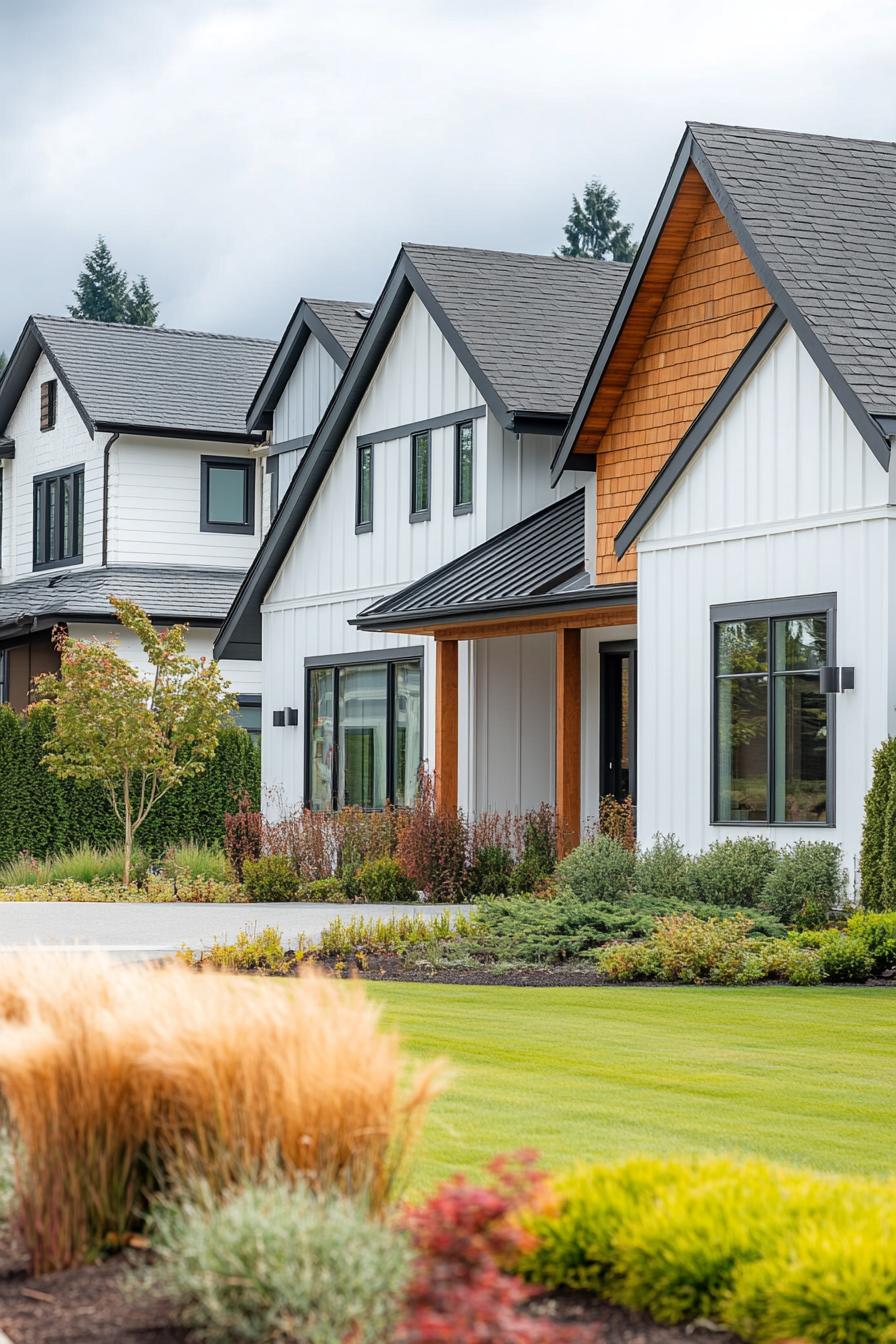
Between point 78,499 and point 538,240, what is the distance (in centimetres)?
5248

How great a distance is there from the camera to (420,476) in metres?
24.2

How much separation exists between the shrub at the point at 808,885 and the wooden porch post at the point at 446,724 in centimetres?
700

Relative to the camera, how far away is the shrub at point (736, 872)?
15.9 metres

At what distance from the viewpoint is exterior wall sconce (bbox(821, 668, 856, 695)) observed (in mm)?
15477

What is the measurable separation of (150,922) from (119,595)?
15768 millimetres

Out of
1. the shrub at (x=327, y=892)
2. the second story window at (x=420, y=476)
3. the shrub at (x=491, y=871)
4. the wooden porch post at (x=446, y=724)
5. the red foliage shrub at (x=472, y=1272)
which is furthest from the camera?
the second story window at (x=420, y=476)

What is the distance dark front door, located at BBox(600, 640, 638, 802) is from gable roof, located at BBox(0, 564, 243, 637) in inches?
469

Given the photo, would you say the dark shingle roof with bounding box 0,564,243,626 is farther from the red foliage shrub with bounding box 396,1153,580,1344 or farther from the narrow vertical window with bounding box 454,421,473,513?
the red foliage shrub with bounding box 396,1153,580,1344

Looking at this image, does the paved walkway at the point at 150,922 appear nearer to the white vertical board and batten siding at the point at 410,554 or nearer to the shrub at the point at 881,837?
the white vertical board and batten siding at the point at 410,554

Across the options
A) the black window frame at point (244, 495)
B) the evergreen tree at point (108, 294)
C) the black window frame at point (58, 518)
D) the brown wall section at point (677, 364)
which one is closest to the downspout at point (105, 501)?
the black window frame at point (58, 518)

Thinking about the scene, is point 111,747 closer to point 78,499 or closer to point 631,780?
point 631,780

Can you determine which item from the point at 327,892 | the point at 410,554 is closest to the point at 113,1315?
the point at 327,892

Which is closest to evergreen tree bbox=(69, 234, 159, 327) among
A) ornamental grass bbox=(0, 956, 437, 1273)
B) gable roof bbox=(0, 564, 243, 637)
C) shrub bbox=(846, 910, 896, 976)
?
gable roof bbox=(0, 564, 243, 637)

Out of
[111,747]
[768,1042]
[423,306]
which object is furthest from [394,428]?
[768,1042]
